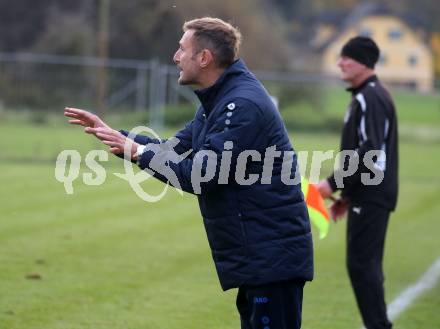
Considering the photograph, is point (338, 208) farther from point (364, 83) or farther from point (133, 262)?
point (133, 262)

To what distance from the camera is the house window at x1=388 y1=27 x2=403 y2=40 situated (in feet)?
260

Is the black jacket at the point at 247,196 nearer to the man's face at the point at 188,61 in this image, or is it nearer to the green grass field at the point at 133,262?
the man's face at the point at 188,61

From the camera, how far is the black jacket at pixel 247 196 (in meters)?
5.02

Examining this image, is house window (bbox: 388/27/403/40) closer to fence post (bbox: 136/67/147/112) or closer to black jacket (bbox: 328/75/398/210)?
fence post (bbox: 136/67/147/112)

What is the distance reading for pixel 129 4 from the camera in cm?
4666

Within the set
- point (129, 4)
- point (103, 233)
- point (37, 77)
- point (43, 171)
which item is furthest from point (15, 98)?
point (103, 233)

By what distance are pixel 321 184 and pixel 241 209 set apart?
9.47 feet

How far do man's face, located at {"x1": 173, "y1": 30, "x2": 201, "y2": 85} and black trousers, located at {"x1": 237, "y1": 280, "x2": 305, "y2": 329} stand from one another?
1.14 meters

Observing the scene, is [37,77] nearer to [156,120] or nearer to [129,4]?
[156,120]

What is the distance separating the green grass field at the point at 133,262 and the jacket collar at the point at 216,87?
2989 mm

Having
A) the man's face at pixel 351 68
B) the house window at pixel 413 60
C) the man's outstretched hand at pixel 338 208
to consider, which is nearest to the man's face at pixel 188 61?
the man's face at pixel 351 68

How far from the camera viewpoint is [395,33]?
79.6 meters

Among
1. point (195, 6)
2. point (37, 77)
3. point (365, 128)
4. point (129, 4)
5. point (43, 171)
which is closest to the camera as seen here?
point (365, 128)

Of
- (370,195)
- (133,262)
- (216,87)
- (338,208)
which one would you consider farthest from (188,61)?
(133,262)
